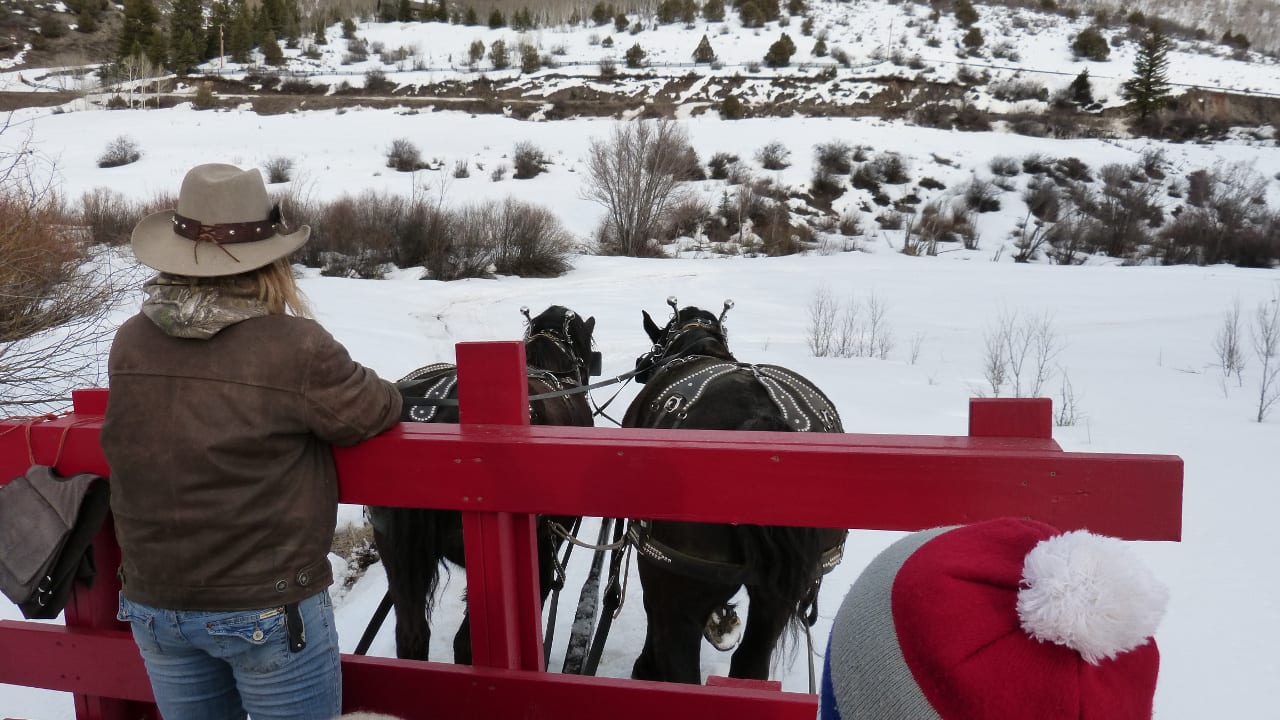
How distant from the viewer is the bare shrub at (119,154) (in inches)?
894

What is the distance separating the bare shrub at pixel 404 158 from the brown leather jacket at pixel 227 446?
23.9 metres

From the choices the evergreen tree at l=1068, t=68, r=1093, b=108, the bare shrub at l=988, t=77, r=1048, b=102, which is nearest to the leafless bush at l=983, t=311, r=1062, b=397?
the bare shrub at l=988, t=77, r=1048, b=102

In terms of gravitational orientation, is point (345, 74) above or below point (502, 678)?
above

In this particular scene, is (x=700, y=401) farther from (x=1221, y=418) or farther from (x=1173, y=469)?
(x=1221, y=418)

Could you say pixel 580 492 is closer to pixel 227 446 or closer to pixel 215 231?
pixel 227 446

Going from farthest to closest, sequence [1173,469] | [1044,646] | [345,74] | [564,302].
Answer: [345,74]
[564,302]
[1173,469]
[1044,646]

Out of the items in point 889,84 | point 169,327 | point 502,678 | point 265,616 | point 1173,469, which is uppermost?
point 889,84

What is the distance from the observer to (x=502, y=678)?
1.72m

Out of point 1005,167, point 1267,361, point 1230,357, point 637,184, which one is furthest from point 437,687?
point 1005,167

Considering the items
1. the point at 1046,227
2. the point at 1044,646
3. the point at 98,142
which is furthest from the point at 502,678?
the point at 98,142

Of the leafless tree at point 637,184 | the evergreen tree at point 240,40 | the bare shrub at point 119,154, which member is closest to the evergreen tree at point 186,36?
the evergreen tree at point 240,40

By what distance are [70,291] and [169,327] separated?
259 inches

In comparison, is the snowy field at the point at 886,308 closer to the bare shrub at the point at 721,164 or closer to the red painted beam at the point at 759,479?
the bare shrub at the point at 721,164

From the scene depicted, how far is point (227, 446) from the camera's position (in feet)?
5.01
